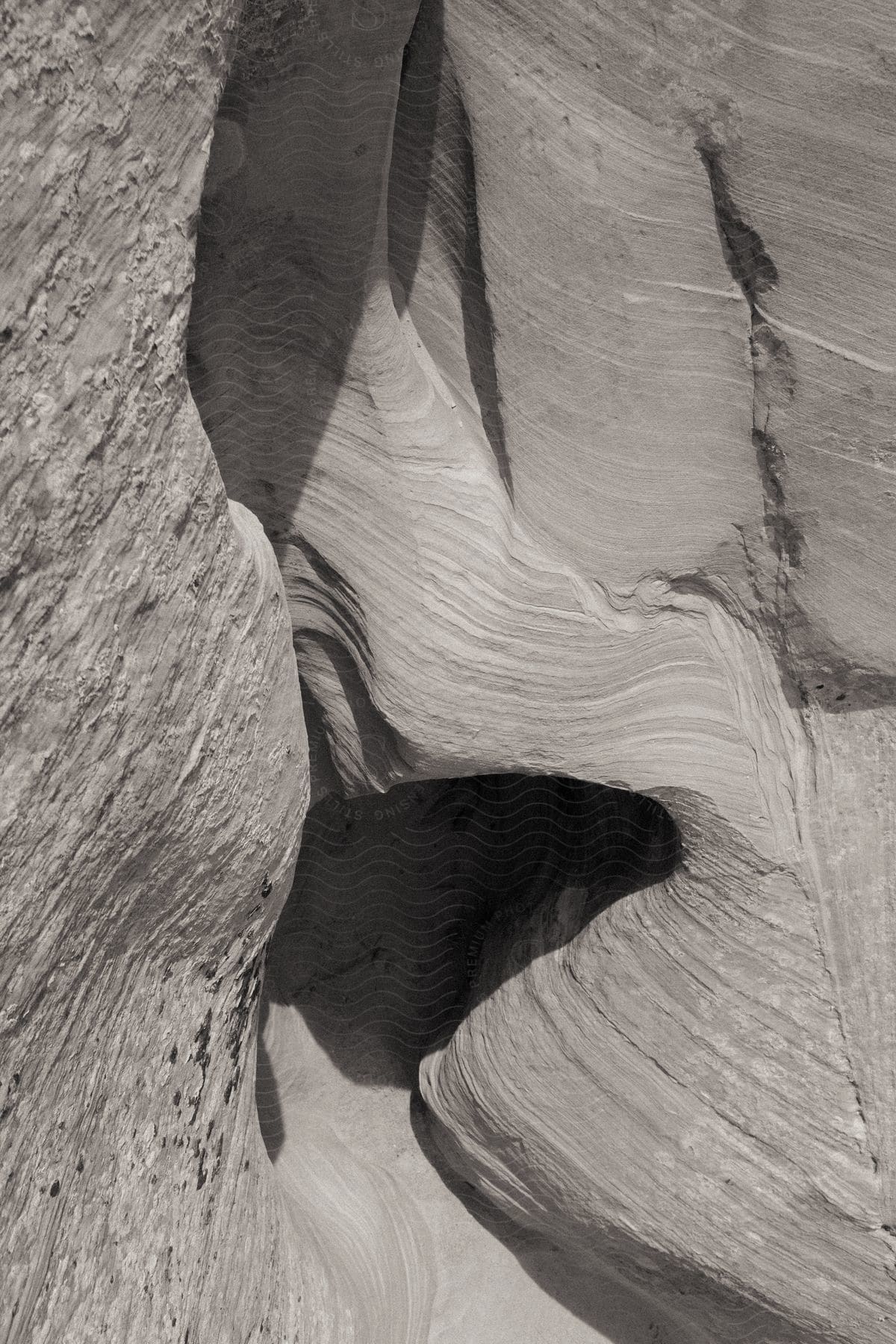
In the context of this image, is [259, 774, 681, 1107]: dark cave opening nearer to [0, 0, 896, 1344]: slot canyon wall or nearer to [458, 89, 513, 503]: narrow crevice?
[0, 0, 896, 1344]: slot canyon wall

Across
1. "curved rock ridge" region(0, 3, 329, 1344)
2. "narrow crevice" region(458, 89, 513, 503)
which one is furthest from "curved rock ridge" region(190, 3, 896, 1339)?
"curved rock ridge" region(0, 3, 329, 1344)

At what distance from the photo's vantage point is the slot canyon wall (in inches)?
33.9

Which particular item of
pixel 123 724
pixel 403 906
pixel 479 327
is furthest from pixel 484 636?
pixel 403 906

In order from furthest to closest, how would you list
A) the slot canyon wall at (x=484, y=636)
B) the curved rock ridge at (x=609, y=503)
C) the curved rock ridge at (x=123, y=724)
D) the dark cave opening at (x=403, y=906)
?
the dark cave opening at (x=403, y=906), the curved rock ridge at (x=609, y=503), the slot canyon wall at (x=484, y=636), the curved rock ridge at (x=123, y=724)

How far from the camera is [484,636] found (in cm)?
125

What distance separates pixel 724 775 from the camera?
132 centimetres

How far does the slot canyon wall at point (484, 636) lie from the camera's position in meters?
0.86

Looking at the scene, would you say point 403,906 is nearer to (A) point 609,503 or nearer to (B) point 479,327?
(A) point 609,503

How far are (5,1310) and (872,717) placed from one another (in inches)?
45.5

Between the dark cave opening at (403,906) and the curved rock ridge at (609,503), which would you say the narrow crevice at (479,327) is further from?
the dark cave opening at (403,906)

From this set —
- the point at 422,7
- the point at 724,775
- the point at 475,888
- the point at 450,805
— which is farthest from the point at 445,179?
the point at 475,888

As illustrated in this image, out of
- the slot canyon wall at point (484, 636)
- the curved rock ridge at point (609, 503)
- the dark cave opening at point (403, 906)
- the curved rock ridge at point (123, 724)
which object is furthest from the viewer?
the dark cave opening at point (403, 906)

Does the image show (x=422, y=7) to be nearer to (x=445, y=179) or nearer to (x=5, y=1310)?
(x=445, y=179)

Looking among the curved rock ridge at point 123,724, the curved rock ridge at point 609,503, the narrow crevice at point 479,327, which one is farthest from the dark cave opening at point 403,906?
the narrow crevice at point 479,327
